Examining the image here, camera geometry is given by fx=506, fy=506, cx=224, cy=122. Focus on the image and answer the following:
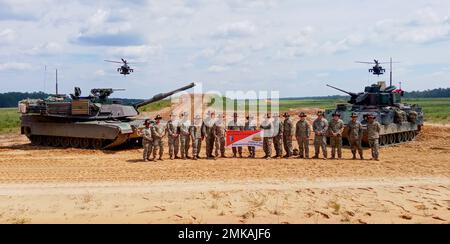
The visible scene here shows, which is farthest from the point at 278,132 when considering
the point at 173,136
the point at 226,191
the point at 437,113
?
the point at 437,113

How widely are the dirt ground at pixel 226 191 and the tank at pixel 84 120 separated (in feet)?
9.35

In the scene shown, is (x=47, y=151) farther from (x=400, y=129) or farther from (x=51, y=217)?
(x=400, y=129)

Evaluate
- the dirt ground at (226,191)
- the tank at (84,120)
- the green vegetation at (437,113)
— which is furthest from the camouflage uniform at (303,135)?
the green vegetation at (437,113)

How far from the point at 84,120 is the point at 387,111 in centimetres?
1241

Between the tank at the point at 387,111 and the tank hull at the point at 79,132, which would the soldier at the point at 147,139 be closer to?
the tank hull at the point at 79,132

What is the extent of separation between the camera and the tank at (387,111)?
20.5 m

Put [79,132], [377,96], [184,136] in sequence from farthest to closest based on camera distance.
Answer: [377,96] < [79,132] < [184,136]

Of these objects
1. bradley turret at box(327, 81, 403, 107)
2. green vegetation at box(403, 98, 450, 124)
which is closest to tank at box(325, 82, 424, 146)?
bradley turret at box(327, 81, 403, 107)

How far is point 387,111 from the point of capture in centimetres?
2120

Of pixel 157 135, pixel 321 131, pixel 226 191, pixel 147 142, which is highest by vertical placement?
pixel 321 131

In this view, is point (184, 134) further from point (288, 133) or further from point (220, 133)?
point (288, 133)
